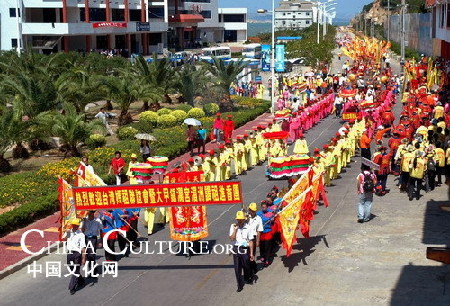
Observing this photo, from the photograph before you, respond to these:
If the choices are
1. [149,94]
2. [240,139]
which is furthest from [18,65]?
[240,139]

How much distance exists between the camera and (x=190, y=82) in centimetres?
3756

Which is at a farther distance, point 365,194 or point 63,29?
point 63,29

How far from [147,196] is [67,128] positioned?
1200 centimetres

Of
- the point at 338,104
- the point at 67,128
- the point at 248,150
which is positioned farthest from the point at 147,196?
the point at 338,104

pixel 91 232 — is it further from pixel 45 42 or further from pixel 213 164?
pixel 45 42

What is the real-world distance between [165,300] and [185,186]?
6.30ft

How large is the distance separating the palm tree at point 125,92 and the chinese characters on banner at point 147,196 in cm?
1872

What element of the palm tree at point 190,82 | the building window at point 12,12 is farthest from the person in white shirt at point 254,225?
the building window at point 12,12

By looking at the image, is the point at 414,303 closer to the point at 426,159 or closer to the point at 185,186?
the point at 185,186

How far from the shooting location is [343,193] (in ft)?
66.7

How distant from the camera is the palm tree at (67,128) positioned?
25234 millimetres

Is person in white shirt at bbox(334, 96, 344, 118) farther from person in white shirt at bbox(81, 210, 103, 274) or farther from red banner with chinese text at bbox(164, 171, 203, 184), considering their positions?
person in white shirt at bbox(81, 210, 103, 274)

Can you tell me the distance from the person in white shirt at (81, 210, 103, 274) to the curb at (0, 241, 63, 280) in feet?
5.44

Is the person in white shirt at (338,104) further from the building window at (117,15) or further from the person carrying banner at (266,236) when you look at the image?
the building window at (117,15)
